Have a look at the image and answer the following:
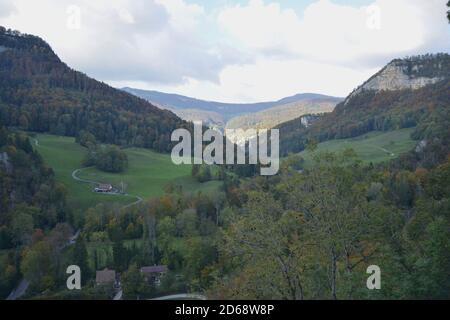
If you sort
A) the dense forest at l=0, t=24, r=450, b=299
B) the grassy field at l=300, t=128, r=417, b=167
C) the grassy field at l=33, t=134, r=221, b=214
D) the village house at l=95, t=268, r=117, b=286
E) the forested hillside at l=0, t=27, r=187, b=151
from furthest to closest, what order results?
the forested hillside at l=0, t=27, r=187, b=151, the grassy field at l=300, t=128, r=417, b=167, the grassy field at l=33, t=134, r=221, b=214, the village house at l=95, t=268, r=117, b=286, the dense forest at l=0, t=24, r=450, b=299

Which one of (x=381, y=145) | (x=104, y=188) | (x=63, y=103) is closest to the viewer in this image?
(x=104, y=188)

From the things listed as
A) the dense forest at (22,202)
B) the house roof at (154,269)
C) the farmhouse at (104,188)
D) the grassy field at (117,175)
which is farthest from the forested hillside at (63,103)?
the house roof at (154,269)

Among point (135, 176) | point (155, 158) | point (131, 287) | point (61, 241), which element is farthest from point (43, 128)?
point (131, 287)

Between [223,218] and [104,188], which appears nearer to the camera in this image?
→ [223,218]

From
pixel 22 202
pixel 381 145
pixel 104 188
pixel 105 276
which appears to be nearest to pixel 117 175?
pixel 104 188

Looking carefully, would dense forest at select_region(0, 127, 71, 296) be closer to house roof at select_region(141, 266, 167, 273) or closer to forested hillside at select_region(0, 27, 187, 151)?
house roof at select_region(141, 266, 167, 273)

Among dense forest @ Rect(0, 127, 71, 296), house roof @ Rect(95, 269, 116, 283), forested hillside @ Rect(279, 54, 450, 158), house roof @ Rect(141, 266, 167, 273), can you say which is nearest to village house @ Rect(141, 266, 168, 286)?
house roof @ Rect(141, 266, 167, 273)

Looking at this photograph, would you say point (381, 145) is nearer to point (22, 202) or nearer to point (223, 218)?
point (22, 202)
